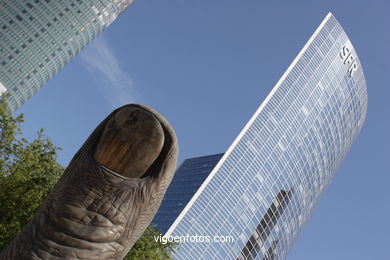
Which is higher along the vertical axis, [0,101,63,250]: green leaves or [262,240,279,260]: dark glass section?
[262,240,279,260]: dark glass section

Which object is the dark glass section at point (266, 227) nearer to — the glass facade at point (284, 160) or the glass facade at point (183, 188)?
the glass facade at point (284, 160)

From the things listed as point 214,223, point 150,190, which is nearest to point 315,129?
point 214,223

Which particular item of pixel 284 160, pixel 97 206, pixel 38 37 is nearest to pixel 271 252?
pixel 284 160

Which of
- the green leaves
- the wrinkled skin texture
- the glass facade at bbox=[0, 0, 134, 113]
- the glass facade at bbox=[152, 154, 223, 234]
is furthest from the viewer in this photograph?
the glass facade at bbox=[152, 154, 223, 234]

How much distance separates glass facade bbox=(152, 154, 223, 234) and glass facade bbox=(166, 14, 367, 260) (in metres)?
3.86

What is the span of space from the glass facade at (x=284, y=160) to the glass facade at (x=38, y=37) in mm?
40894

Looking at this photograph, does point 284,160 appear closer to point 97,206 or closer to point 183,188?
point 183,188

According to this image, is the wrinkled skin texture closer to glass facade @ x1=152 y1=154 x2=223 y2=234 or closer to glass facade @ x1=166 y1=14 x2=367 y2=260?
glass facade @ x1=166 y1=14 x2=367 y2=260

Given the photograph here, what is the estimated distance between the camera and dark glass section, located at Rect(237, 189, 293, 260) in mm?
65956

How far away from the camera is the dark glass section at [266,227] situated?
65956mm

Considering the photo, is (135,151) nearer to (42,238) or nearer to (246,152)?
(42,238)

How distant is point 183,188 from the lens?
3108 inches

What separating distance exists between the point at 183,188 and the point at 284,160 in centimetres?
2272

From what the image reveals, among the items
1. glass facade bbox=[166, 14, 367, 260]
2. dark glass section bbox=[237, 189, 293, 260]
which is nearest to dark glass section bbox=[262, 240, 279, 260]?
dark glass section bbox=[237, 189, 293, 260]
